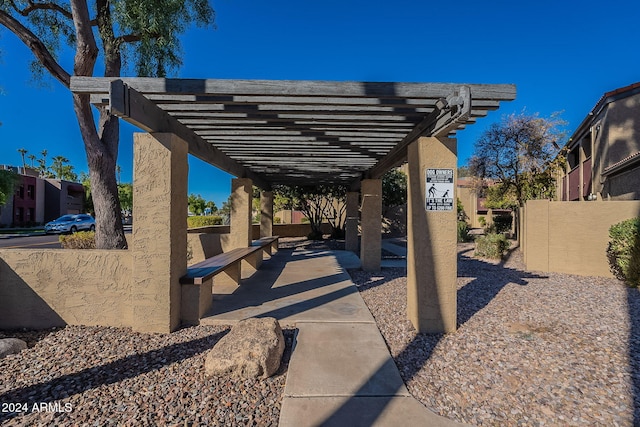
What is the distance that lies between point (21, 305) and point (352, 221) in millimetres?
10020

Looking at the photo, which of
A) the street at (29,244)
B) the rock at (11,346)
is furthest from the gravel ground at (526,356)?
the street at (29,244)

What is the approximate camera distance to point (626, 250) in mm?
7199

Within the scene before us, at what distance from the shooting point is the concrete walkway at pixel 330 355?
2615 millimetres

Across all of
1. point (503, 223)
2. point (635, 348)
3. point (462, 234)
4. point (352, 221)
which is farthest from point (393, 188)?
point (635, 348)

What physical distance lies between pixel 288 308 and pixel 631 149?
13.6 metres

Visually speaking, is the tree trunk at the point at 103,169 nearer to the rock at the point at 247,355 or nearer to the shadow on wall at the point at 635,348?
the rock at the point at 247,355

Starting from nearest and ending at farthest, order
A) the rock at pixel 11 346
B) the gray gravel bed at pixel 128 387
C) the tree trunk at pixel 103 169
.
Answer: the gray gravel bed at pixel 128 387
the rock at pixel 11 346
the tree trunk at pixel 103 169

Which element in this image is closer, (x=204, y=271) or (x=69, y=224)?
(x=204, y=271)

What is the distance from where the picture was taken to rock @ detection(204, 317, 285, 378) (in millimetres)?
3166

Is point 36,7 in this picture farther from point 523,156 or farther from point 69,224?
point 69,224

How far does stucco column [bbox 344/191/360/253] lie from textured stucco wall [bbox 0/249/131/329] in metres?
9.13

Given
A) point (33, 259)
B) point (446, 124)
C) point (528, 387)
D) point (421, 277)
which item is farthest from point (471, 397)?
point (33, 259)

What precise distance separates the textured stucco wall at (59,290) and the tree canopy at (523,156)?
15.1 m

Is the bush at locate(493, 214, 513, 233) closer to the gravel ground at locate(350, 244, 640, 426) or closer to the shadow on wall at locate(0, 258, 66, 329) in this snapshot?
the gravel ground at locate(350, 244, 640, 426)
